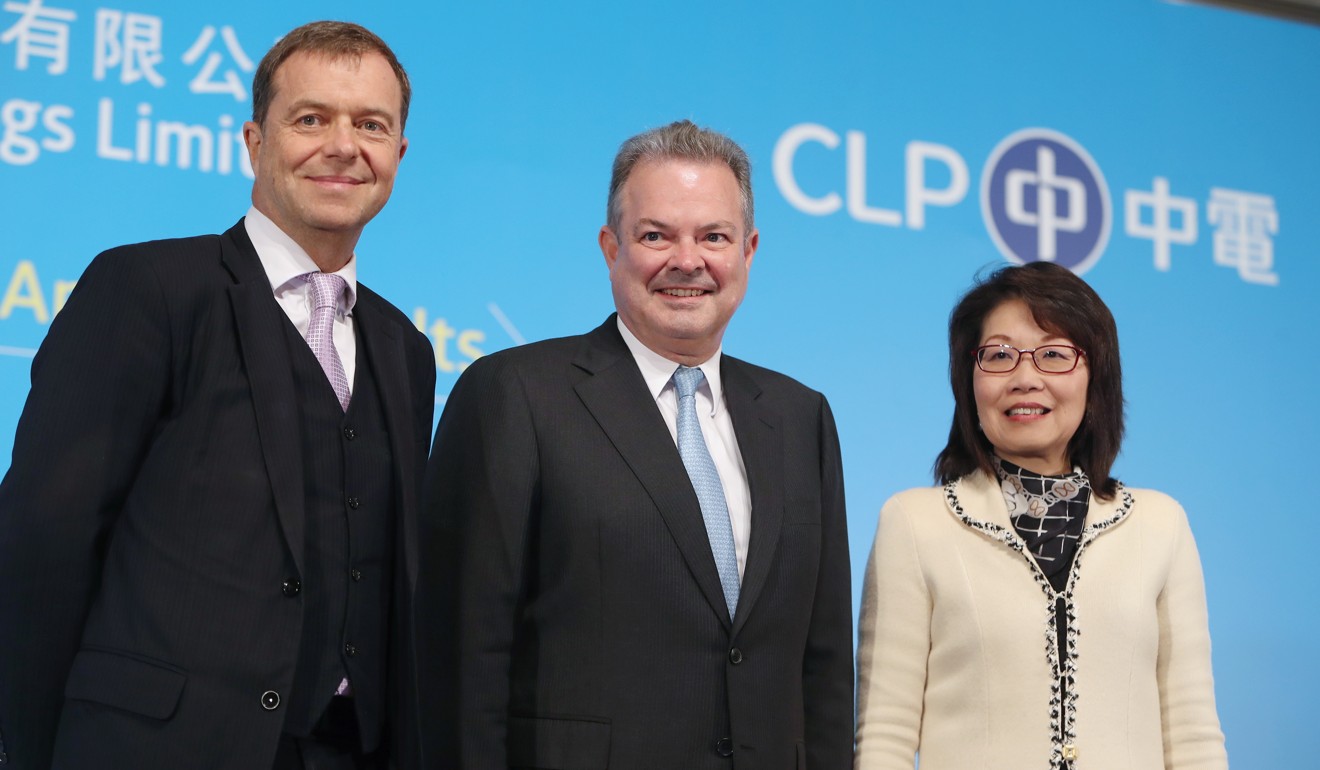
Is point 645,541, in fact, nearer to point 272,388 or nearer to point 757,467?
point 757,467

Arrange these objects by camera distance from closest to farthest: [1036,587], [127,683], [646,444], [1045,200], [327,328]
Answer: [127,683] < [327,328] < [646,444] < [1036,587] < [1045,200]

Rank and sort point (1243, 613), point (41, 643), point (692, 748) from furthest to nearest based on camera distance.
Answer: point (1243, 613), point (692, 748), point (41, 643)

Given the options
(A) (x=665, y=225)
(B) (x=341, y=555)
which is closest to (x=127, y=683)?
(B) (x=341, y=555)

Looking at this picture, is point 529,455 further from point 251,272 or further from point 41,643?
point 41,643

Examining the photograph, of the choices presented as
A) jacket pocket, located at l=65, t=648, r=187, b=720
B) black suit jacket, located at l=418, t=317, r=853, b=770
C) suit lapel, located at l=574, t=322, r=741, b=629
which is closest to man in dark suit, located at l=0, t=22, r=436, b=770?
jacket pocket, located at l=65, t=648, r=187, b=720

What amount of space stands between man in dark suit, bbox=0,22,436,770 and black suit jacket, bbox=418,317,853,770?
109 mm

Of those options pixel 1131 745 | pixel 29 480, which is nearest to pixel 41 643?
pixel 29 480

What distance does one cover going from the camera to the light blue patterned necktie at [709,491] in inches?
84.3

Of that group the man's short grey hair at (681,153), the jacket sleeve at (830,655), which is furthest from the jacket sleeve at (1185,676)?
the man's short grey hair at (681,153)

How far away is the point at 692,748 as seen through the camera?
6.80 feet

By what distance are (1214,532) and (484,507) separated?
2656mm

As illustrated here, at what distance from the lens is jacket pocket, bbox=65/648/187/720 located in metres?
1.74

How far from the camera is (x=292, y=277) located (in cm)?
203

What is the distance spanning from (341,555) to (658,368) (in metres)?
0.59
